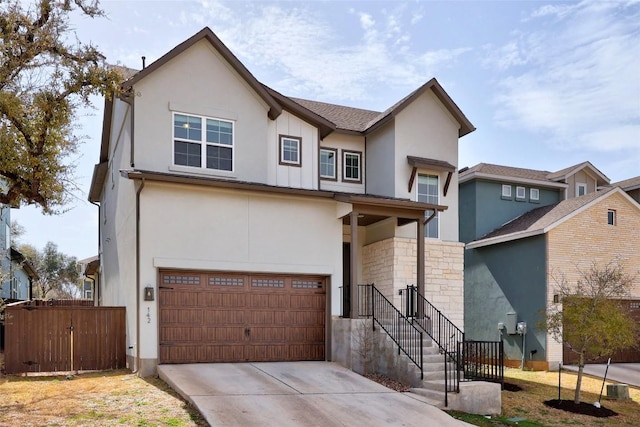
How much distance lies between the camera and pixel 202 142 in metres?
15.0

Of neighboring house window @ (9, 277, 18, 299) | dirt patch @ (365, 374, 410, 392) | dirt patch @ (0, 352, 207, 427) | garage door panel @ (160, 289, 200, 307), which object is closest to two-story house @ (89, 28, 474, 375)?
garage door panel @ (160, 289, 200, 307)

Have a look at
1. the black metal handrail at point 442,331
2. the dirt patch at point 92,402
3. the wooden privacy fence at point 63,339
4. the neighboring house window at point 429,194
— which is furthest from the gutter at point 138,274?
the neighboring house window at point 429,194

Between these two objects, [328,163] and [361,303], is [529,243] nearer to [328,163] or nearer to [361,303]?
[361,303]

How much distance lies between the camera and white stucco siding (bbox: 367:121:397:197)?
1773 centimetres

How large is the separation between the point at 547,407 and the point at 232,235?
8596mm

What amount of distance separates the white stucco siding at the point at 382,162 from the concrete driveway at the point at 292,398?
665 cm

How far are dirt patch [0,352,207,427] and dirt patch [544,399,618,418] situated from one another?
8791 millimetres

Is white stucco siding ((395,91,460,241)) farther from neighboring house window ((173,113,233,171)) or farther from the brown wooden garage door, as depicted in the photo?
neighboring house window ((173,113,233,171))

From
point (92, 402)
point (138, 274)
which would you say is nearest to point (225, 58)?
point (138, 274)

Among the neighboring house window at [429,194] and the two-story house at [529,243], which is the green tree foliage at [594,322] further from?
the neighboring house window at [429,194]

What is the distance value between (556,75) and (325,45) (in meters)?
8.72

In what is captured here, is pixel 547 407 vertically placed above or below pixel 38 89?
below

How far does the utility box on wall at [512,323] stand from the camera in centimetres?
2017

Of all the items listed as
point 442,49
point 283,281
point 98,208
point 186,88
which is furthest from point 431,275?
point 98,208
